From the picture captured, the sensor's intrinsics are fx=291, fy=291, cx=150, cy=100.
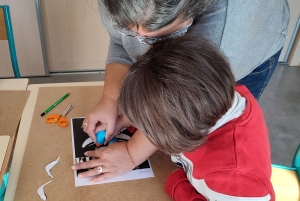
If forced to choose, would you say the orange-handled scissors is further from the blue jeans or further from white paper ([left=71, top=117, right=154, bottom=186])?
the blue jeans

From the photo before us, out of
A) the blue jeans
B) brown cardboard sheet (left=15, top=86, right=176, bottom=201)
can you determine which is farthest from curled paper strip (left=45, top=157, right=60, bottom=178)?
the blue jeans

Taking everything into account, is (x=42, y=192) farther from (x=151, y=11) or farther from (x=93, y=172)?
(x=151, y=11)

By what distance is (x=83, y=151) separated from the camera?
714 millimetres

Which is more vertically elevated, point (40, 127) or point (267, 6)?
point (267, 6)

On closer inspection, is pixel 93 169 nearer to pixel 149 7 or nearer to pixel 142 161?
pixel 142 161

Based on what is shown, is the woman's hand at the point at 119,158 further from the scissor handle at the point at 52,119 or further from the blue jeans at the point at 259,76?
the blue jeans at the point at 259,76

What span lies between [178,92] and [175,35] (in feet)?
0.48

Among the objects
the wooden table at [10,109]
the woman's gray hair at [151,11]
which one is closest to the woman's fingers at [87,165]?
the wooden table at [10,109]

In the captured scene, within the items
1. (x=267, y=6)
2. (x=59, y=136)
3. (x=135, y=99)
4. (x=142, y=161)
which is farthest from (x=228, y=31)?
(x=59, y=136)

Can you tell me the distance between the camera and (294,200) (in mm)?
765

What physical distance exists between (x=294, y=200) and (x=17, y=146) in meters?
0.72

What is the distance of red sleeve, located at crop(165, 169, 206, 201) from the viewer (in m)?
0.59

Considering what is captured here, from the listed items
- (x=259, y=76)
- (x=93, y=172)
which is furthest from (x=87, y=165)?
(x=259, y=76)

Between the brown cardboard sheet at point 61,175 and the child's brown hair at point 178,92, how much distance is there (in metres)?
0.17
